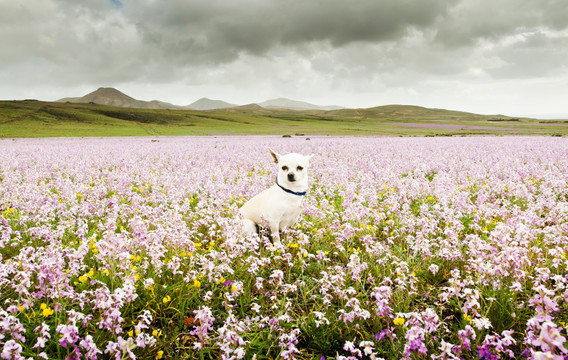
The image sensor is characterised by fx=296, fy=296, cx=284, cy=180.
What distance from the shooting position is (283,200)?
514 cm

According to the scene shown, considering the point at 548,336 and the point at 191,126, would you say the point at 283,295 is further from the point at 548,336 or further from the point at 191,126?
the point at 191,126

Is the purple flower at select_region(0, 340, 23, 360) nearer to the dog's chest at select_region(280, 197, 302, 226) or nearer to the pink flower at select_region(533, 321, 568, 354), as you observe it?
the pink flower at select_region(533, 321, 568, 354)

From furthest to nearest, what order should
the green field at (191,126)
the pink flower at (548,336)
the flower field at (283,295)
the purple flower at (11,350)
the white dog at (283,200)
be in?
1. the green field at (191,126)
2. the white dog at (283,200)
3. the flower field at (283,295)
4. the purple flower at (11,350)
5. the pink flower at (548,336)

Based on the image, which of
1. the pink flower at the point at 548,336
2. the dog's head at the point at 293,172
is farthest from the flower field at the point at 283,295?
the dog's head at the point at 293,172

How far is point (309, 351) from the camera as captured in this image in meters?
3.06

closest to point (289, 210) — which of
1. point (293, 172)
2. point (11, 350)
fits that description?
point (293, 172)

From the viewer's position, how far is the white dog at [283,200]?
5129 mm

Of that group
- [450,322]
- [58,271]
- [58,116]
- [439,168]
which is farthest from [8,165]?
[58,116]

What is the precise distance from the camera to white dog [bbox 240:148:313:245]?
513cm

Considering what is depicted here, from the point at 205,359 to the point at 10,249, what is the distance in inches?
162

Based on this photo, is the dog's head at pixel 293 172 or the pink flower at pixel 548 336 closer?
the pink flower at pixel 548 336

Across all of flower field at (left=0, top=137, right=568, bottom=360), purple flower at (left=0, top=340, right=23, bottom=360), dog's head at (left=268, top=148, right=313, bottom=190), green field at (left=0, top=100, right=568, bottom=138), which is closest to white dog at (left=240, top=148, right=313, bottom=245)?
dog's head at (left=268, top=148, right=313, bottom=190)

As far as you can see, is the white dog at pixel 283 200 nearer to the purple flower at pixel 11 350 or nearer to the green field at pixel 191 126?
the purple flower at pixel 11 350

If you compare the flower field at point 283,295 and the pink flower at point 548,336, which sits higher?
the pink flower at point 548,336
